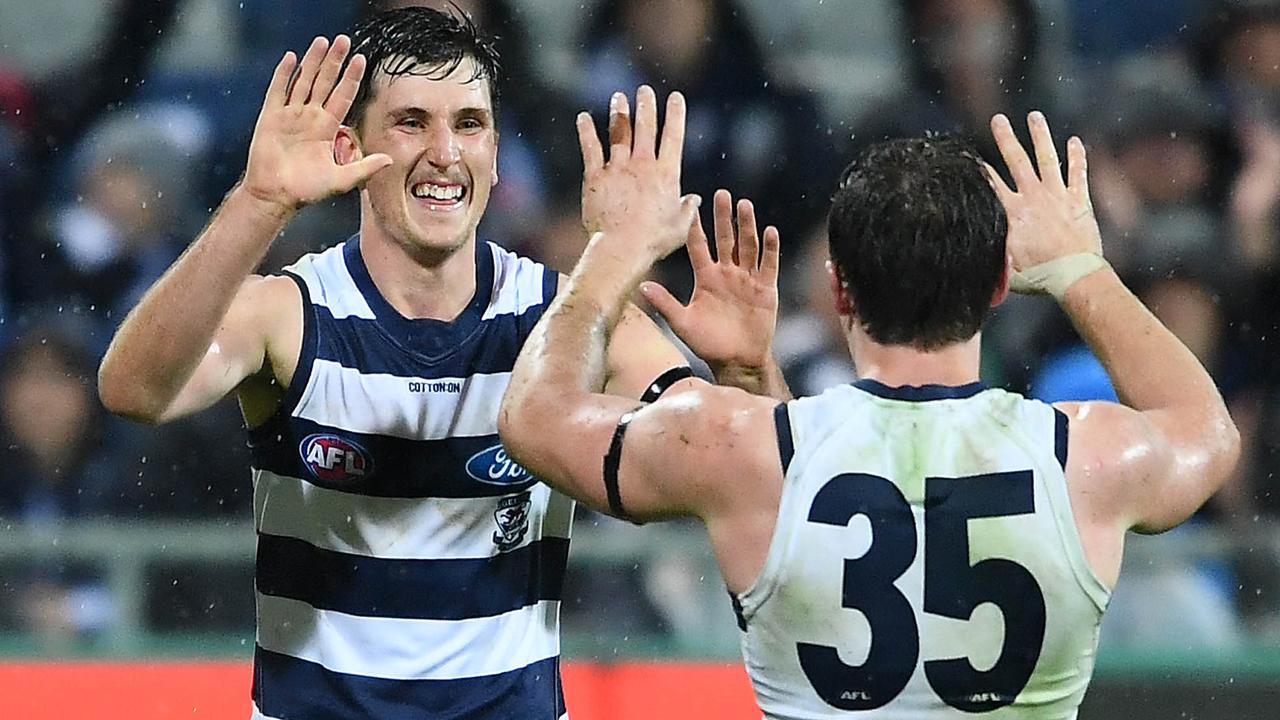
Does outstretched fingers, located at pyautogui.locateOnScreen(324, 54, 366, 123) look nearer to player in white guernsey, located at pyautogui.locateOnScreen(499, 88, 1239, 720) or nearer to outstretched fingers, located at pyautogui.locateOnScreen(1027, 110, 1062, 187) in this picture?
player in white guernsey, located at pyautogui.locateOnScreen(499, 88, 1239, 720)

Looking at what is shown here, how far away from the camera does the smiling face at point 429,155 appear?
3082mm

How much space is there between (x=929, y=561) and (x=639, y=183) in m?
0.71

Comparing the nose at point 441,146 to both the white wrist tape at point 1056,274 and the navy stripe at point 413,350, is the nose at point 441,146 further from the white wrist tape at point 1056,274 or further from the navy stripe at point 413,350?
the white wrist tape at point 1056,274

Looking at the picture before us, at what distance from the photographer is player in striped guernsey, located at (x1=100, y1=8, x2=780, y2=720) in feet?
9.81

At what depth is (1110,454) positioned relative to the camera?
231cm

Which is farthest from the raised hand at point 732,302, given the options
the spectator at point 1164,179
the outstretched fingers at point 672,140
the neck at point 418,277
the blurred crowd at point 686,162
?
the spectator at point 1164,179

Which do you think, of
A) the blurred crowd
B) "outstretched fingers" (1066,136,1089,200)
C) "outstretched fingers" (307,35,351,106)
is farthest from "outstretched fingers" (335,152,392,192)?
the blurred crowd

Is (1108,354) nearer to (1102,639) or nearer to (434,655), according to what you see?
(434,655)

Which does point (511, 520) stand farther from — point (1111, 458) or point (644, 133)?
point (1111, 458)

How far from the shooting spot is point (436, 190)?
3084 millimetres

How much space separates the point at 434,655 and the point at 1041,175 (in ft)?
3.85

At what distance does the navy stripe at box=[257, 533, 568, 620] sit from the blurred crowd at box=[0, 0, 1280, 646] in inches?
97.1

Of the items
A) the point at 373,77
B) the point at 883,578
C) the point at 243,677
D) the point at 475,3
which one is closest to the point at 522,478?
the point at 373,77

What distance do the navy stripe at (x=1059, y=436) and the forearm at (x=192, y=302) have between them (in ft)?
3.56
